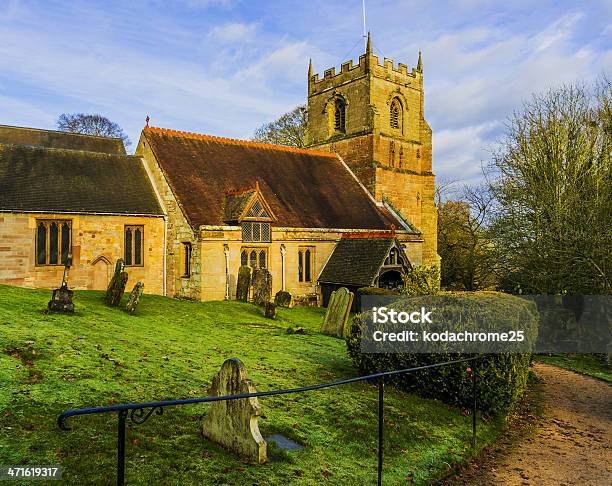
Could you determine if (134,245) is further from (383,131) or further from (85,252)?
(383,131)

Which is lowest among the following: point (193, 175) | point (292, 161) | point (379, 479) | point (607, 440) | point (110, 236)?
point (607, 440)

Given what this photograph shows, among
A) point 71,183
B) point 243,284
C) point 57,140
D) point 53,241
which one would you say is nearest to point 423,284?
point 243,284

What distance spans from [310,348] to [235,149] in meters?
18.1

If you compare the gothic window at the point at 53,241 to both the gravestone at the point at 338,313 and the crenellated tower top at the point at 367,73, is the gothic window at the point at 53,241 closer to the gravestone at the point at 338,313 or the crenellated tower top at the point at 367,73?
the gravestone at the point at 338,313

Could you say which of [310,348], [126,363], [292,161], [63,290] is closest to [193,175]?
[292,161]

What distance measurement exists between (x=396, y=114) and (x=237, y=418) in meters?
31.9

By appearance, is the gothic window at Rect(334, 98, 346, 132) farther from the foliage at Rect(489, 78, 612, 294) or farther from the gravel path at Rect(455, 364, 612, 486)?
the gravel path at Rect(455, 364, 612, 486)

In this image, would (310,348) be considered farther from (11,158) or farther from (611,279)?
(11,158)

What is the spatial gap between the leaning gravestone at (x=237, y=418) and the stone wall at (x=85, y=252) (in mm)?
17682

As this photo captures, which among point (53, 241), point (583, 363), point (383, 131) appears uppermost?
point (383, 131)

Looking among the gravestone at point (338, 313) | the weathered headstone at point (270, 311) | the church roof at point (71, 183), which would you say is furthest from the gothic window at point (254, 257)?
the gravestone at point (338, 313)

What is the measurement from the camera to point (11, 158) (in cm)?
2306

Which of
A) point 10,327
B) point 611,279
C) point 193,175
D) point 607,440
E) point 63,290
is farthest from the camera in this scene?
point 193,175

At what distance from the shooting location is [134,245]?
2386 cm
